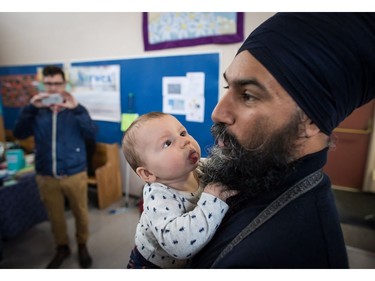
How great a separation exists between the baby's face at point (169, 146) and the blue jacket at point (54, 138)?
937mm

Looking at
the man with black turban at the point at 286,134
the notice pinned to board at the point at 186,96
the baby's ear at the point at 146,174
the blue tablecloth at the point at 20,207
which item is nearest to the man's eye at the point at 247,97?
the man with black turban at the point at 286,134

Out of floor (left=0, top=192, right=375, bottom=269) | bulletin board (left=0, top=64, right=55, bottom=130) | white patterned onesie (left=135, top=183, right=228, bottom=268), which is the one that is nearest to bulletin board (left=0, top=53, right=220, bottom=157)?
white patterned onesie (left=135, top=183, right=228, bottom=268)

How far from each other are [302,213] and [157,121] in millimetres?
303

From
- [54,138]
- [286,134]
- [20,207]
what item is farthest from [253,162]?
[20,207]

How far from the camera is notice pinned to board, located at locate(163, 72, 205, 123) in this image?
0.51m

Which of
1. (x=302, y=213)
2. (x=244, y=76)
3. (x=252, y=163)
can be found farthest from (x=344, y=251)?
(x=244, y=76)

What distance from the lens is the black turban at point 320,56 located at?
0.35 metres

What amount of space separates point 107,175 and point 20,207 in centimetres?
81

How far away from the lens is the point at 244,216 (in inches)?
16.9

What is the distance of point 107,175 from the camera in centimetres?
131

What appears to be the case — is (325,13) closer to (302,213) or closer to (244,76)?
(244,76)

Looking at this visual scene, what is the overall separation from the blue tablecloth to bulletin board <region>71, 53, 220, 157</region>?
1205 millimetres

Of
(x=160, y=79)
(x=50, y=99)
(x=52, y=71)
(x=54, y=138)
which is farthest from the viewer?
(x=54, y=138)

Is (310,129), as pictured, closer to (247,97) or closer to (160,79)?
(247,97)
